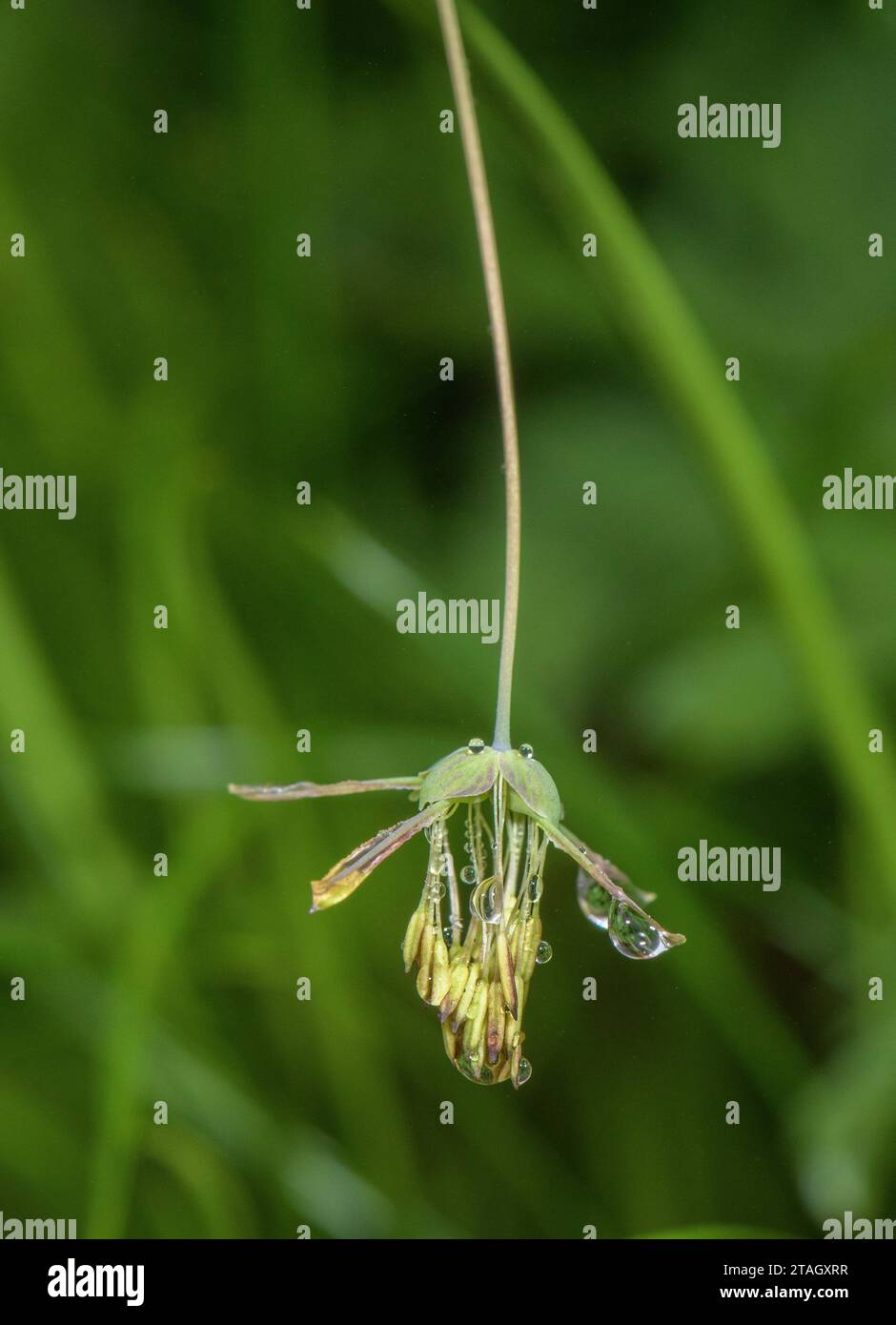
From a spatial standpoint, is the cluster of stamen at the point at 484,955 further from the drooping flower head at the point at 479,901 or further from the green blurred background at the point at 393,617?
the green blurred background at the point at 393,617

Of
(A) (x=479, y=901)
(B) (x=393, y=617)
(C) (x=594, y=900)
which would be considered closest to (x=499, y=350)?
(A) (x=479, y=901)

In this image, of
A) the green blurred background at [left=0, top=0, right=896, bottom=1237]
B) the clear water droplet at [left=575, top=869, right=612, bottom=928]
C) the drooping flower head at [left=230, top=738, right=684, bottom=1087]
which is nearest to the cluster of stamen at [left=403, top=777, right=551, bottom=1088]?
the drooping flower head at [left=230, top=738, right=684, bottom=1087]

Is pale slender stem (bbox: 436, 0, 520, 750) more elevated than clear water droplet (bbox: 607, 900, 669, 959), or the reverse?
pale slender stem (bbox: 436, 0, 520, 750)

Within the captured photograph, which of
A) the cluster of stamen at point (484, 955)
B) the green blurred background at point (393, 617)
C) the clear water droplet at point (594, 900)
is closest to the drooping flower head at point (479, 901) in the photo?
the cluster of stamen at point (484, 955)

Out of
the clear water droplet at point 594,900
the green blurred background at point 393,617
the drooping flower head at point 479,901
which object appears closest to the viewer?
the drooping flower head at point 479,901

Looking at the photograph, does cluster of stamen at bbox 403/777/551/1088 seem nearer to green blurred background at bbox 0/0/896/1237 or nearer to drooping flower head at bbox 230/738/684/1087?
drooping flower head at bbox 230/738/684/1087
